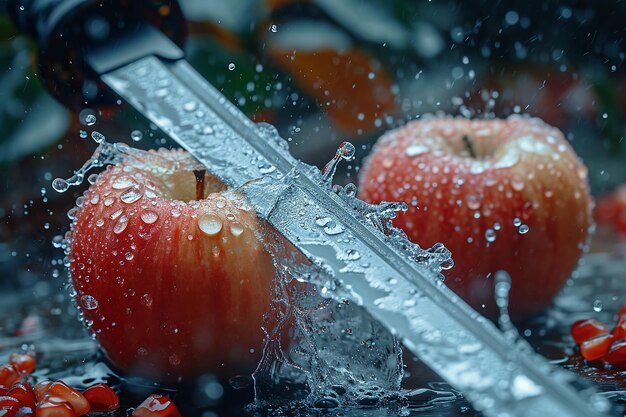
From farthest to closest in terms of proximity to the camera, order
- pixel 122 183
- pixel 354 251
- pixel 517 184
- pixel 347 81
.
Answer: pixel 347 81 → pixel 517 184 → pixel 122 183 → pixel 354 251

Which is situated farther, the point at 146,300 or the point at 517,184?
the point at 517,184

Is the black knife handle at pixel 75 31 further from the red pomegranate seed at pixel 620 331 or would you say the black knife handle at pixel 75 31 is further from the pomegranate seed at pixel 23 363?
the red pomegranate seed at pixel 620 331

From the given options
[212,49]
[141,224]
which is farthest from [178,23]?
[212,49]

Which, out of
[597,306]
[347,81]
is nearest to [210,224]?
[597,306]

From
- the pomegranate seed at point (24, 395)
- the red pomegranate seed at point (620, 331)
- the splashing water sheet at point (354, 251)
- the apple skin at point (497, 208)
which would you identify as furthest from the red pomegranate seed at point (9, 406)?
the red pomegranate seed at point (620, 331)

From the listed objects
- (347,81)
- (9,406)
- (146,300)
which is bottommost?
(9,406)

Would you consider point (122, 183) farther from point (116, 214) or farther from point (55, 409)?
point (55, 409)

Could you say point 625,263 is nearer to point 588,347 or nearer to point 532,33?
point 588,347
